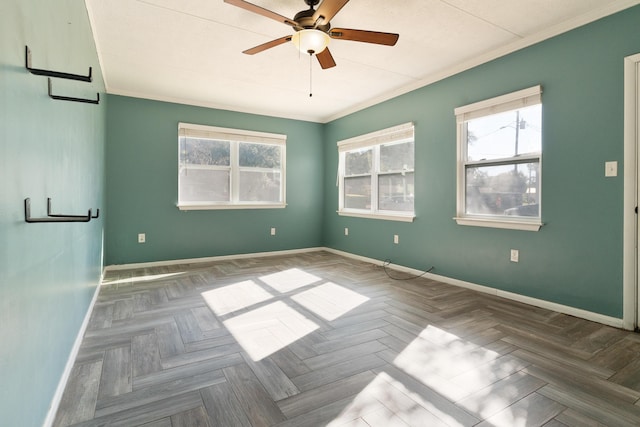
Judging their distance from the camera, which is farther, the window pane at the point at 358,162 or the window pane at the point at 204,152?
the window pane at the point at 358,162

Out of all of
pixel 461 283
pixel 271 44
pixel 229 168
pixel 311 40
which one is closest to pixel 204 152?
pixel 229 168

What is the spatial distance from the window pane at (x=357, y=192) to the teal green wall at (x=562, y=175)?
1322 mm

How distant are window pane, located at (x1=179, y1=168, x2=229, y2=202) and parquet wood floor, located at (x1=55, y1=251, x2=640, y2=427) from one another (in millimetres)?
1967

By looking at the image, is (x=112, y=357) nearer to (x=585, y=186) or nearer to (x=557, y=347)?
(x=557, y=347)

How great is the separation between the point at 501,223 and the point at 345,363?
2227 mm

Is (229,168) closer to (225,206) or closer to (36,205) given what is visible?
(225,206)

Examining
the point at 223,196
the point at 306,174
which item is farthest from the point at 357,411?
the point at 306,174

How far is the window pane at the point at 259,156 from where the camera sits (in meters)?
5.32

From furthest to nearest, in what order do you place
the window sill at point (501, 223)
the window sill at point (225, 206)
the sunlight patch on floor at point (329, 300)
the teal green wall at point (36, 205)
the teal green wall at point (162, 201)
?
the window sill at point (225, 206) → the teal green wall at point (162, 201) → the window sill at point (501, 223) → the sunlight patch on floor at point (329, 300) → the teal green wall at point (36, 205)

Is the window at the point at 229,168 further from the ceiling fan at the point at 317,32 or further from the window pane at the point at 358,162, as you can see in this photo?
the ceiling fan at the point at 317,32

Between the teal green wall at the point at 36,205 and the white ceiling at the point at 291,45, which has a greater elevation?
the white ceiling at the point at 291,45

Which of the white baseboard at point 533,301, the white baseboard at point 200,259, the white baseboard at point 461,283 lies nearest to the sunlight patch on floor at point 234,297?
the white baseboard at point 200,259

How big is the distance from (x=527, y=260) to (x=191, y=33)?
12.1ft

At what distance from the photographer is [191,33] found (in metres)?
2.89
